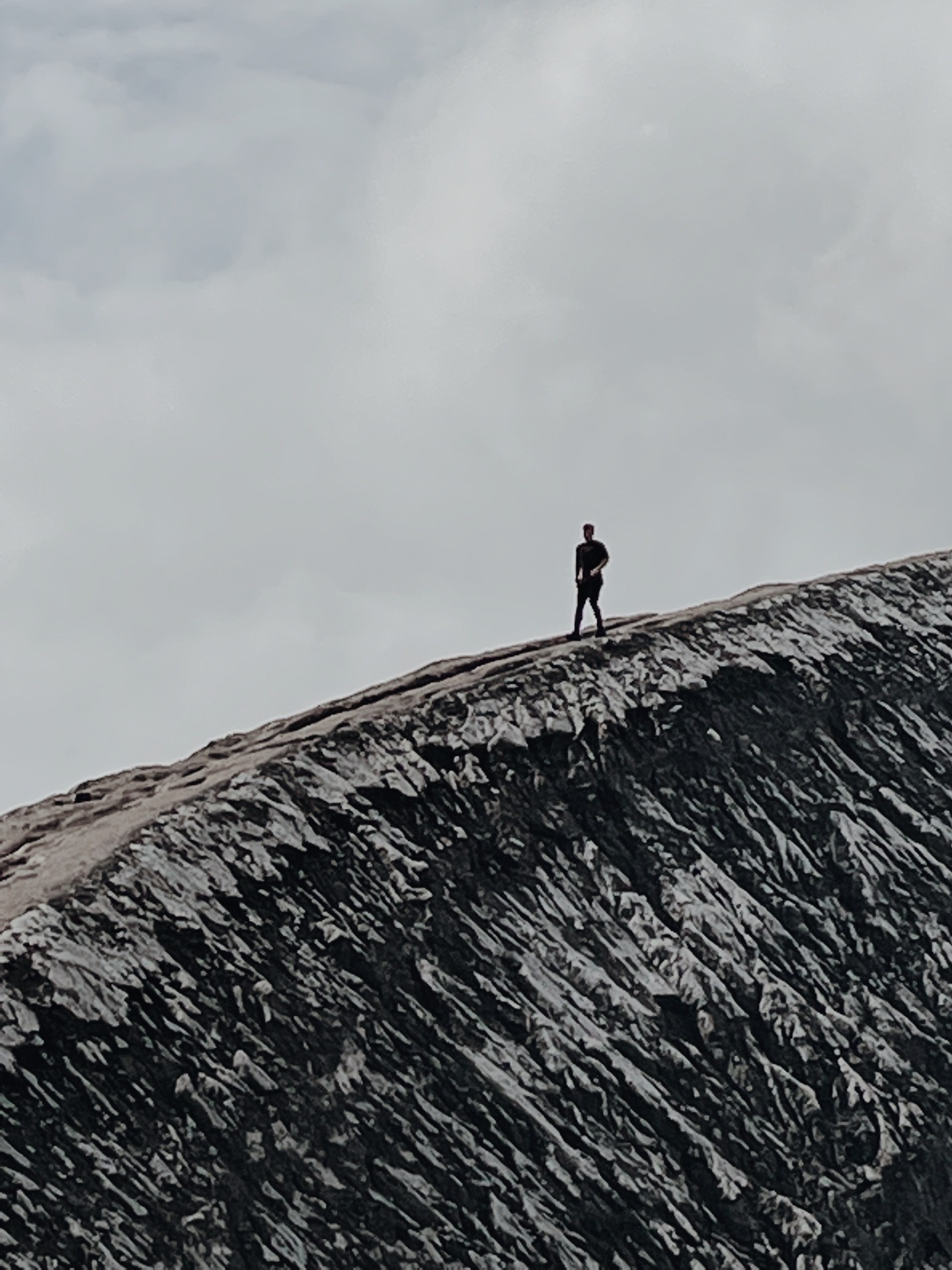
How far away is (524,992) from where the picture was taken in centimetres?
2233

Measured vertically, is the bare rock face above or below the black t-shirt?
below

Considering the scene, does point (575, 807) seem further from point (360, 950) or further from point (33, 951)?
point (33, 951)

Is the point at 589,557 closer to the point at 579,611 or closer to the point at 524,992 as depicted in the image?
the point at 579,611

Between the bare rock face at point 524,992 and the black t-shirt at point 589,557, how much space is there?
64.1 inches

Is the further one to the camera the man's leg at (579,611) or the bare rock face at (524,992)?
the man's leg at (579,611)

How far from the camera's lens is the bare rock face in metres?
18.9

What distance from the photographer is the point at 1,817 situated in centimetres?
2591

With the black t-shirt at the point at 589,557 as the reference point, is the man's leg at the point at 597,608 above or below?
below

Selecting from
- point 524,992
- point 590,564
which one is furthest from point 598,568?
point 524,992

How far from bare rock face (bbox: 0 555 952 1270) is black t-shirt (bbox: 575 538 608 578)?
5.34ft

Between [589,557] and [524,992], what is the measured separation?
8.09m

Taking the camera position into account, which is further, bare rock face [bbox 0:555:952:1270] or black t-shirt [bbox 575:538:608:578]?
black t-shirt [bbox 575:538:608:578]

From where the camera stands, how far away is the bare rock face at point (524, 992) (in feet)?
61.9

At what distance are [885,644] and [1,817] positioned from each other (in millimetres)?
17919
